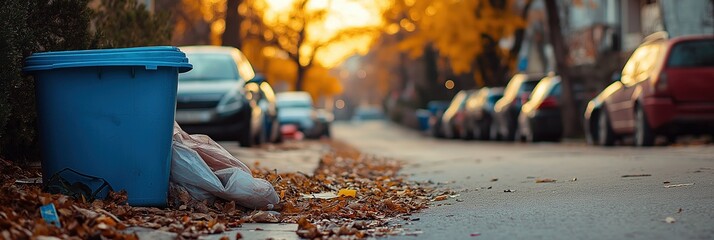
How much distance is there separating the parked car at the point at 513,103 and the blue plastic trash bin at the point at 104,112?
19934mm

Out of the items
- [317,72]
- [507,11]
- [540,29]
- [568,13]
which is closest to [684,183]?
[507,11]

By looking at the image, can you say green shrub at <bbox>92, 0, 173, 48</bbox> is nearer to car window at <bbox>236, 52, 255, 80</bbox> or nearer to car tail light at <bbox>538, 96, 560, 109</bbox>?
car window at <bbox>236, 52, 255, 80</bbox>

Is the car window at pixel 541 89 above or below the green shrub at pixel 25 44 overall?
below

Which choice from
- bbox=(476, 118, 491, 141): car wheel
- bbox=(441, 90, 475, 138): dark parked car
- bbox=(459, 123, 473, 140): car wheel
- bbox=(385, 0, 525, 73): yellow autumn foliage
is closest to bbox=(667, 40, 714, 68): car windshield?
bbox=(476, 118, 491, 141): car wheel

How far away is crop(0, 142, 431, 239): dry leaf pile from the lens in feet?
20.2

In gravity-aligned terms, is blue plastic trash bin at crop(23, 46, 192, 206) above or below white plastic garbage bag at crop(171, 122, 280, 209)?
above

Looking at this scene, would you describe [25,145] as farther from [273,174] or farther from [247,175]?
[273,174]

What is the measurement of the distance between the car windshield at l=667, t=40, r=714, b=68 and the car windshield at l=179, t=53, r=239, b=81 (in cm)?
611

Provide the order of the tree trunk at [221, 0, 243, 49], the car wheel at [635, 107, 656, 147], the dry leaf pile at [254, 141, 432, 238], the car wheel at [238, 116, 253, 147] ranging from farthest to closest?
1. the tree trunk at [221, 0, 243, 49]
2. the car wheel at [238, 116, 253, 147]
3. the car wheel at [635, 107, 656, 147]
4. the dry leaf pile at [254, 141, 432, 238]

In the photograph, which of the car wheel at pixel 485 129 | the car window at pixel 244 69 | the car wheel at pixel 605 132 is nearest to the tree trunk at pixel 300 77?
the car wheel at pixel 485 129

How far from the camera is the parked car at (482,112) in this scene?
31031mm

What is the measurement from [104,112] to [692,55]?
36.2 feet

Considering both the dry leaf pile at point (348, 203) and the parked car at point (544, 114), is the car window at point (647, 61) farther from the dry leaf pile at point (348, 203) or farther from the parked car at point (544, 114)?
the parked car at point (544, 114)

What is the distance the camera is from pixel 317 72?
243 feet
